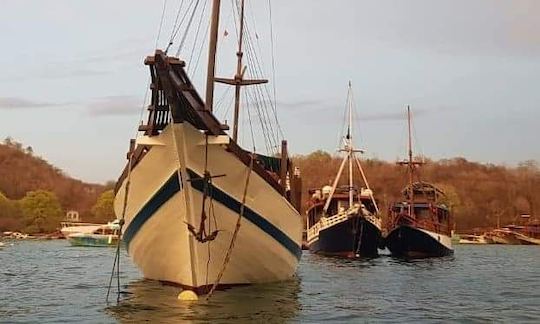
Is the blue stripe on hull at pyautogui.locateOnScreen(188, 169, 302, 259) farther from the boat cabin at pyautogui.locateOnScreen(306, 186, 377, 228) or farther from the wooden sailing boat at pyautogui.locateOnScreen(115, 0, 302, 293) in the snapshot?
the boat cabin at pyautogui.locateOnScreen(306, 186, 377, 228)

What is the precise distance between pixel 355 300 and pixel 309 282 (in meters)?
6.46

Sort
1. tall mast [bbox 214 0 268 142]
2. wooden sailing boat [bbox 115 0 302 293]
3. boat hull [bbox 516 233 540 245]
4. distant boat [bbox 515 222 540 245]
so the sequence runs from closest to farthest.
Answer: wooden sailing boat [bbox 115 0 302 293] < tall mast [bbox 214 0 268 142] < boat hull [bbox 516 233 540 245] < distant boat [bbox 515 222 540 245]

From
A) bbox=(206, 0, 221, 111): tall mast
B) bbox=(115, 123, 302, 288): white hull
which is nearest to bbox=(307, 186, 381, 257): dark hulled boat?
bbox=(206, 0, 221, 111): tall mast

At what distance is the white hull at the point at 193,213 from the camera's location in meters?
18.6

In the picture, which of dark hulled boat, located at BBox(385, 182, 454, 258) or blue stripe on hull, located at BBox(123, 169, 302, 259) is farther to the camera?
dark hulled boat, located at BBox(385, 182, 454, 258)

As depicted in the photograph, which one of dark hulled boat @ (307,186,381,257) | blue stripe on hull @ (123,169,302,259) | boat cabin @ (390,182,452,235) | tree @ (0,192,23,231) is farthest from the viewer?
tree @ (0,192,23,231)

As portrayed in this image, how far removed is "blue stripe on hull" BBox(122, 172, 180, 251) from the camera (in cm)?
1889

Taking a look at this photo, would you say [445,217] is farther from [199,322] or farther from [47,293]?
[199,322]

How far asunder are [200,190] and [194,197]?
0.24 metres

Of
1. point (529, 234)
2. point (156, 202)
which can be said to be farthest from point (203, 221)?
point (529, 234)

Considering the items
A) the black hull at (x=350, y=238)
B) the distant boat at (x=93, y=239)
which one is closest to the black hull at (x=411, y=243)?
the black hull at (x=350, y=238)

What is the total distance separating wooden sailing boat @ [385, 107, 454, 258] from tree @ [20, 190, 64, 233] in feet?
319

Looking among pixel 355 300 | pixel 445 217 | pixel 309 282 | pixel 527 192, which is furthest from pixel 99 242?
pixel 527 192

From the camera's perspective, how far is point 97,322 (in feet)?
54.1
